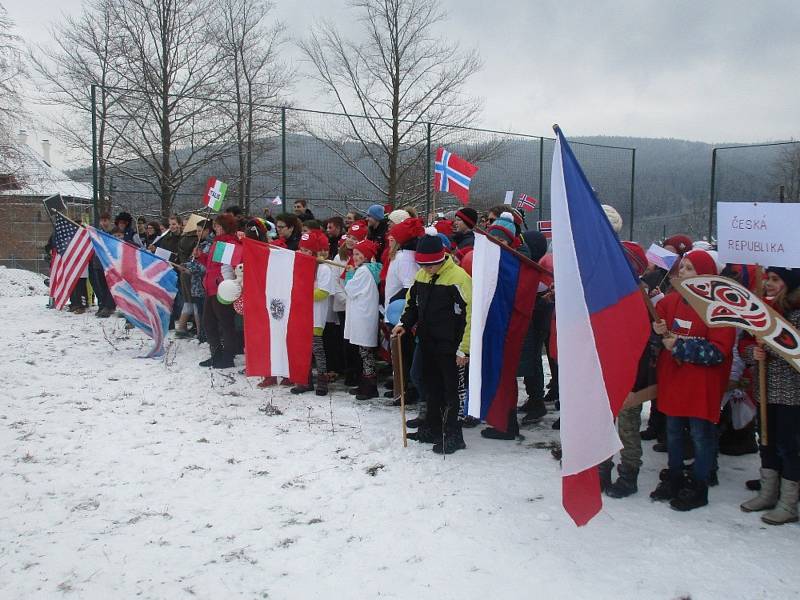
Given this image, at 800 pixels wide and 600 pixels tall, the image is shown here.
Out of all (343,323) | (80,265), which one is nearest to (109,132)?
(80,265)

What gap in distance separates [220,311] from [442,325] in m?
4.22

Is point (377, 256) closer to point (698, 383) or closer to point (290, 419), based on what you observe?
point (290, 419)

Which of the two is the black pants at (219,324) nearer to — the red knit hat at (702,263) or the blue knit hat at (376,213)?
the blue knit hat at (376,213)

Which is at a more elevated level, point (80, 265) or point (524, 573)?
point (80, 265)

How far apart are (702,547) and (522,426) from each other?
104 inches

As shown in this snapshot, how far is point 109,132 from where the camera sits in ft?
60.1

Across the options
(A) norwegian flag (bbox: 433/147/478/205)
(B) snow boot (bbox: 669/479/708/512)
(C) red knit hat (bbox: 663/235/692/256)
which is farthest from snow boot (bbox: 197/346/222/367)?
(B) snow boot (bbox: 669/479/708/512)

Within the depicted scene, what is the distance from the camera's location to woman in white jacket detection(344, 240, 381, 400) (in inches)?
285

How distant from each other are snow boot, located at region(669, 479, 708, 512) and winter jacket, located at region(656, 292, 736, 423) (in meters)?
0.52

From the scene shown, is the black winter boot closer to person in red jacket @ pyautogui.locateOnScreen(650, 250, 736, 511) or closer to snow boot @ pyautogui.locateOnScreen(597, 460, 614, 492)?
snow boot @ pyautogui.locateOnScreen(597, 460, 614, 492)

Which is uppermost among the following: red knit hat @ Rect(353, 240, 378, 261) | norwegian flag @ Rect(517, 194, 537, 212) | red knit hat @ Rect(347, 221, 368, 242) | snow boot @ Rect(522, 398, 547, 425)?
norwegian flag @ Rect(517, 194, 537, 212)

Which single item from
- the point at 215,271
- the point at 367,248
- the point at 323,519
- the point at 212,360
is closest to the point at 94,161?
the point at 215,271

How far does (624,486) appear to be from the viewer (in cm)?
478

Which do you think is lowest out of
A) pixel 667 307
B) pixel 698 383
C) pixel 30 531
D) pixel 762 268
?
pixel 30 531
